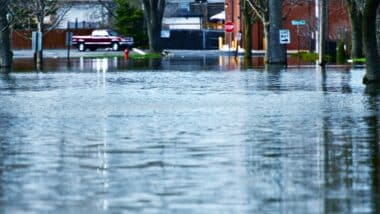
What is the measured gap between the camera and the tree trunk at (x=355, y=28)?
50.6 m

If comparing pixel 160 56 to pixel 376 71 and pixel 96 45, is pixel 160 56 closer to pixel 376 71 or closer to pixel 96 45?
pixel 96 45

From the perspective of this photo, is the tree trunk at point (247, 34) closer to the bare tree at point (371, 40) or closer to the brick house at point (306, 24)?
the brick house at point (306, 24)

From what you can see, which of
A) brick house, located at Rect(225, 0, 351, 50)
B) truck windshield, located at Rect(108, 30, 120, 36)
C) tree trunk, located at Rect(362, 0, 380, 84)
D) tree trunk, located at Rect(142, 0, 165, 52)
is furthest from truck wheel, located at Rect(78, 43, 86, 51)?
tree trunk, located at Rect(362, 0, 380, 84)

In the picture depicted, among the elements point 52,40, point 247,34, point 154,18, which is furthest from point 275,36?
point 52,40

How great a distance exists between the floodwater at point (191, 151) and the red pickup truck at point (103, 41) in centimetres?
6924

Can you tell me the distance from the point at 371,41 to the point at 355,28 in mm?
23415

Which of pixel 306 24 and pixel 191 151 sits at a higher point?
pixel 306 24

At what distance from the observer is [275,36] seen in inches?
2415

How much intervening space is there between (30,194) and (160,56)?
69.6m

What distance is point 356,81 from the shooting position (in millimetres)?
39375

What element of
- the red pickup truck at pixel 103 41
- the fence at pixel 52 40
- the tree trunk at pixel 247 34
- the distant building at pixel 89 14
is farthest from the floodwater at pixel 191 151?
the distant building at pixel 89 14

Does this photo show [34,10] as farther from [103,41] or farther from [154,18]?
[103,41]

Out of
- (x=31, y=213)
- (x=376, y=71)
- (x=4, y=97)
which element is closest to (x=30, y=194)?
(x=31, y=213)

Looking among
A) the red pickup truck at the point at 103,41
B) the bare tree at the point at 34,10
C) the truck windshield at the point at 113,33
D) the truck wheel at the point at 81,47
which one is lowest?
the truck wheel at the point at 81,47
